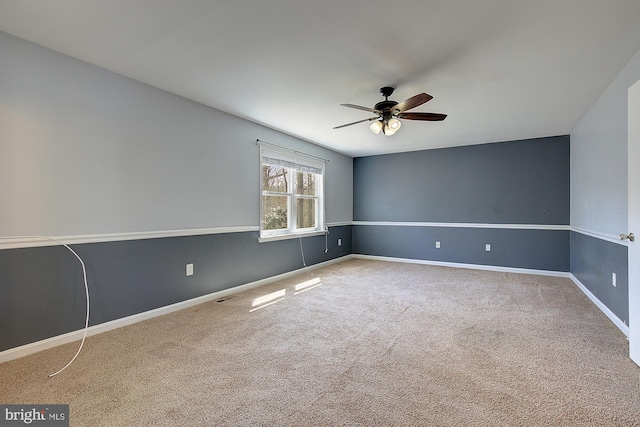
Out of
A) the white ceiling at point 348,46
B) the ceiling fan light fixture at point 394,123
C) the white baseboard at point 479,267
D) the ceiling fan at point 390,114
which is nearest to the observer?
the white ceiling at point 348,46

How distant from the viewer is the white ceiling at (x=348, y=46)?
1.80 meters

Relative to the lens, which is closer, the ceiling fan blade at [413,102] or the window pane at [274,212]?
the ceiling fan blade at [413,102]

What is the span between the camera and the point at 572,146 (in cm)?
451

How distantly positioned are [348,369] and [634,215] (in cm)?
230

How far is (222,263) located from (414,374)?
2.57m

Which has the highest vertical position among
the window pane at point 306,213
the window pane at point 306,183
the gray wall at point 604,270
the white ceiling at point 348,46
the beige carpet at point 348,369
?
the white ceiling at point 348,46

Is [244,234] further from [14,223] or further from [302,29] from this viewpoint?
[302,29]

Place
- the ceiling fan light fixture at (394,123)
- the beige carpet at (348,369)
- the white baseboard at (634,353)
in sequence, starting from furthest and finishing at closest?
the ceiling fan light fixture at (394,123) < the white baseboard at (634,353) < the beige carpet at (348,369)

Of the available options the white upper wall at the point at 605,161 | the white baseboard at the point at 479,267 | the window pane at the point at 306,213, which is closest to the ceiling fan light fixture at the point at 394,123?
the white upper wall at the point at 605,161

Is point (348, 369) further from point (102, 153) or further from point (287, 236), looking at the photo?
point (287, 236)

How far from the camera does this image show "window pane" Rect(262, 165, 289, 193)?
14.1 feet

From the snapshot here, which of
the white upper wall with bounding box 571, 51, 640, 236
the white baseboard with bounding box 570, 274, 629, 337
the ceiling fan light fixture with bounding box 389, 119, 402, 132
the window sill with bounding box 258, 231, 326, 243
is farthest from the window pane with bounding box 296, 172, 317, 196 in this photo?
the white baseboard with bounding box 570, 274, 629, 337

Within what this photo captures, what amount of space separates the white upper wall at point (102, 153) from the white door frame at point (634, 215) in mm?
3761

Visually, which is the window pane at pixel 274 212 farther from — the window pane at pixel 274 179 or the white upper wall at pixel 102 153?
the white upper wall at pixel 102 153
